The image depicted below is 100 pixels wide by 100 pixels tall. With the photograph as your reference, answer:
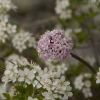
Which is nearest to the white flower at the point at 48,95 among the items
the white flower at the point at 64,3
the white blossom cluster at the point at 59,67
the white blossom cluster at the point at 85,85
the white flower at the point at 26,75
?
the white flower at the point at 26,75

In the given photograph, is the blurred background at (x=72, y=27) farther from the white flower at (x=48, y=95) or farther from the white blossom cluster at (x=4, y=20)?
the white flower at (x=48, y=95)

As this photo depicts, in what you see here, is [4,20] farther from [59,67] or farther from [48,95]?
[48,95]

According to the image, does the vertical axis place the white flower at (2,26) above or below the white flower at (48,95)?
above

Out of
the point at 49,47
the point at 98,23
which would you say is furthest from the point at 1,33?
the point at 98,23

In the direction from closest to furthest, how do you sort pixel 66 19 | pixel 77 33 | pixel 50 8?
pixel 77 33, pixel 66 19, pixel 50 8

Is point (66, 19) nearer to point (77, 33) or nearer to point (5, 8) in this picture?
point (77, 33)

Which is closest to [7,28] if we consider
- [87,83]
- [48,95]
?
[87,83]
